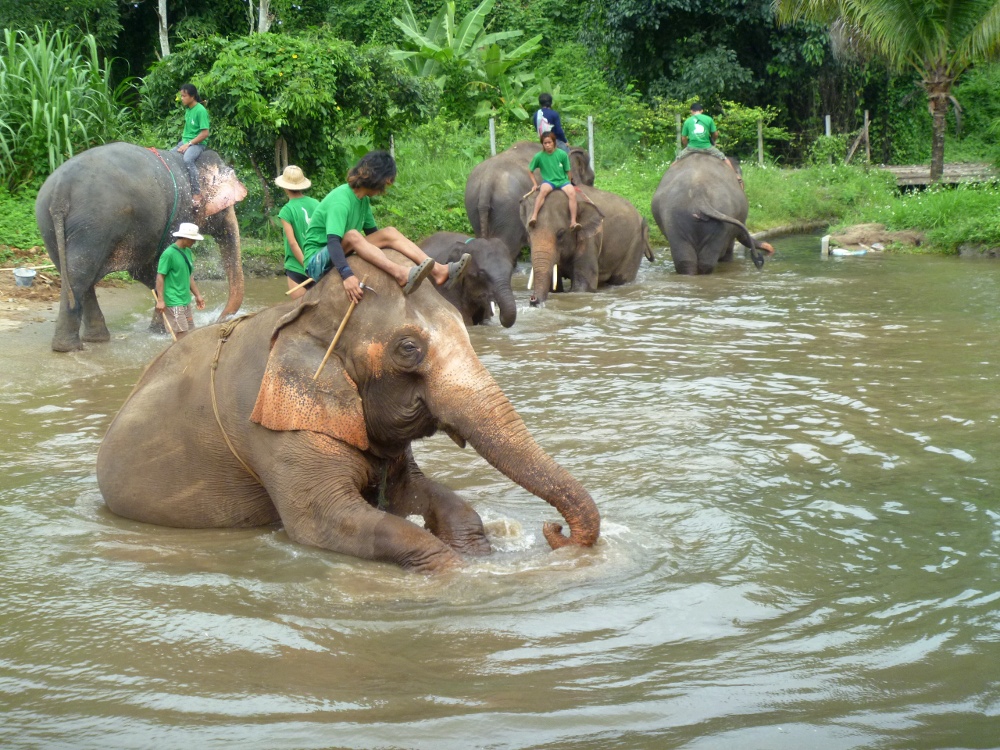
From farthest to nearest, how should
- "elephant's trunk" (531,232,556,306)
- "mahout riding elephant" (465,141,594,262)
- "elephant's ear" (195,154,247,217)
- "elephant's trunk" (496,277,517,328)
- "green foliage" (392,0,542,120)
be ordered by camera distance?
"green foliage" (392,0,542,120) → "mahout riding elephant" (465,141,594,262) → "elephant's trunk" (531,232,556,306) → "elephant's ear" (195,154,247,217) → "elephant's trunk" (496,277,517,328)

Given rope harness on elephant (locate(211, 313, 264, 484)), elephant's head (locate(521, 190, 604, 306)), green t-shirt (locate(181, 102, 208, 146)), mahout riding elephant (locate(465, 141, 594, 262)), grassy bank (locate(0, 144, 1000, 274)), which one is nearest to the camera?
rope harness on elephant (locate(211, 313, 264, 484))

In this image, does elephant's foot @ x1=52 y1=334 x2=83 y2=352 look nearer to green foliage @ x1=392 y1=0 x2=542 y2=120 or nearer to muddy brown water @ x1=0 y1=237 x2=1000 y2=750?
muddy brown water @ x1=0 y1=237 x2=1000 y2=750

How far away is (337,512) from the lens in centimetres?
461

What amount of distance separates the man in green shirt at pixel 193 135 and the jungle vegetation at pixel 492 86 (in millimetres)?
3270

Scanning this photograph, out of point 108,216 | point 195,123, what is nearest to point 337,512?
point 108,216

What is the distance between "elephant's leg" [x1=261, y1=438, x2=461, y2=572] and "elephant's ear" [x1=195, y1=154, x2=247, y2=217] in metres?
6.49

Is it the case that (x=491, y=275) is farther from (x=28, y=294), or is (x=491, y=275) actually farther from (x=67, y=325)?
(x=28, y=294)

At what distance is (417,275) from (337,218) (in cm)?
70

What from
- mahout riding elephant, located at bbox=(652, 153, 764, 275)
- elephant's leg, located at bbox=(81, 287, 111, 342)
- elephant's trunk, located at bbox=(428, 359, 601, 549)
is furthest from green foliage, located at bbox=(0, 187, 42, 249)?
elephant's trunk, located at bbox=(428, 359, 601, 549)

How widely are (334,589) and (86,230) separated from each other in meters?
6.06

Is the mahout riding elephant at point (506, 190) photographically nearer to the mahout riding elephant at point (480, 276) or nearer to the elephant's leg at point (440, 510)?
the mahout riding elephant at point (480, 276)

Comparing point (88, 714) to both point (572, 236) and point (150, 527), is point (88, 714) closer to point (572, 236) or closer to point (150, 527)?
point (150, 527)

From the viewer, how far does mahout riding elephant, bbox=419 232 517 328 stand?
416 inches

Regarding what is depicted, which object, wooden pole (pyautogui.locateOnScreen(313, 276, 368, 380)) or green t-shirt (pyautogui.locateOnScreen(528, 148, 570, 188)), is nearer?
wooden pole (pyautogui.locateOnScreen(313, 276, 368, 380))
